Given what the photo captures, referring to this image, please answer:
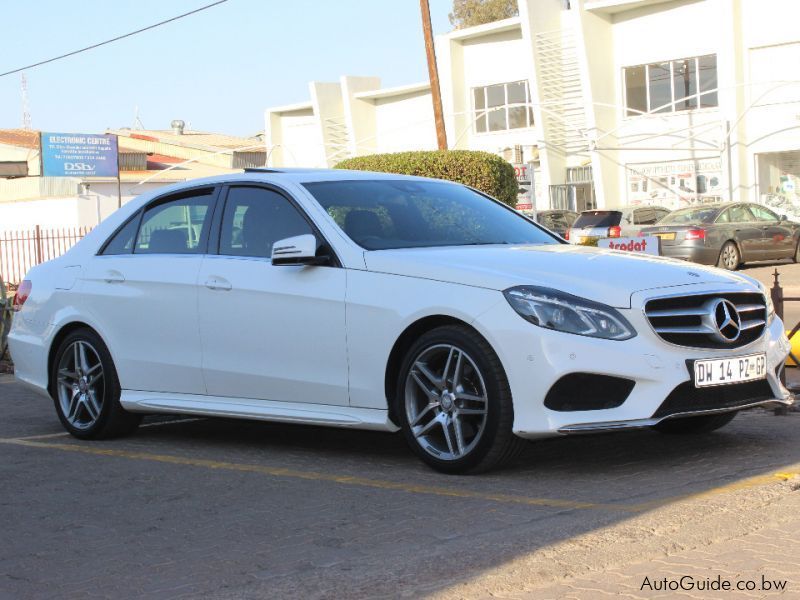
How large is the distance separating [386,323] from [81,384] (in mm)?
2685

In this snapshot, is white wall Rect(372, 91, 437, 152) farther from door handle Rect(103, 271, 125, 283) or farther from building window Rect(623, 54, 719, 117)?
door handle Rect(103, 271, 125, 283)

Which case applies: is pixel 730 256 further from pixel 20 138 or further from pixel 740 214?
pixel 20 138

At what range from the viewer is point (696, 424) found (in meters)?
7.45

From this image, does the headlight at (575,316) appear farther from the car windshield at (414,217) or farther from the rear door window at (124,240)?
the rear door window at (124,240)

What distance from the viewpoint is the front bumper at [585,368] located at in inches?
236

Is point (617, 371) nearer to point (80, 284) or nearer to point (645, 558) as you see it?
point (645, 558)

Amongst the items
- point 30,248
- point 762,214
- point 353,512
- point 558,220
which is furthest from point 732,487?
point 30,248

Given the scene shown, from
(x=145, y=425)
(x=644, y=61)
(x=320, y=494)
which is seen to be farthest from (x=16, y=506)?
(x=644, y=61)

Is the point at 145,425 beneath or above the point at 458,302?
beneath

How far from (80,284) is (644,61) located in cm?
3527

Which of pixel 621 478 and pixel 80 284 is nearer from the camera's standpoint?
pixel 621 478

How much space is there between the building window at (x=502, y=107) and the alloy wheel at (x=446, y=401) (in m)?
40.2

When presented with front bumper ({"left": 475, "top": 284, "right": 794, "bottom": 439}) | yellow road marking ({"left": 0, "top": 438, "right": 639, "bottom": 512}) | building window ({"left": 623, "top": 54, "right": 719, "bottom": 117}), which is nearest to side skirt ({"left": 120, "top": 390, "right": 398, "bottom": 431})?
yellow road marking ({"left": 0, "top": 438, "right": 639, "bottom": 512})

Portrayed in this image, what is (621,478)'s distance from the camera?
20.5ft
